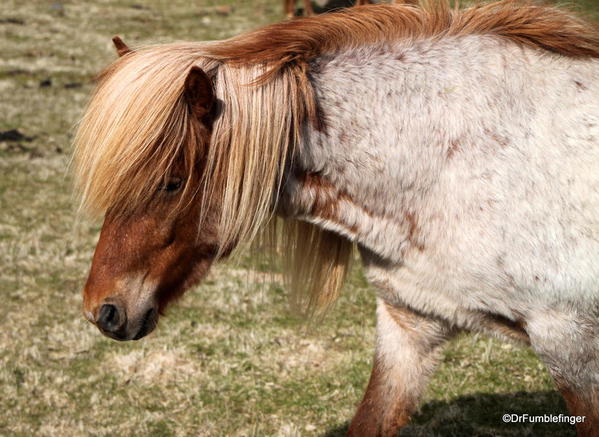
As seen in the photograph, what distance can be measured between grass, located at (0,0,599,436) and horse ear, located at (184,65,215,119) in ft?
3.18

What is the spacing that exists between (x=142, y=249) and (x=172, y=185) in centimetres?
26

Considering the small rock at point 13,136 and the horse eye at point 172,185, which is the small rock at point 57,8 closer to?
the small rock at point 13,136

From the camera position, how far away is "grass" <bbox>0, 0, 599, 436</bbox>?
4590 millimetres

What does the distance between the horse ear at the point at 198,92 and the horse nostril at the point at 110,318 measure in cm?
76

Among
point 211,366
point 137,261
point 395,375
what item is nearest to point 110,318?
point 137,261

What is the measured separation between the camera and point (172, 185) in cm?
287

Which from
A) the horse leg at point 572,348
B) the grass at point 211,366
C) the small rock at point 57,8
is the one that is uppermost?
the horse leg at point 572,348

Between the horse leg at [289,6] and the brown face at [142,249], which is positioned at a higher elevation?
the brown face at [142,249]

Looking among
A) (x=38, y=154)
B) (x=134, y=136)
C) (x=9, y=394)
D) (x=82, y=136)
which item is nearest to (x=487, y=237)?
(x=134, y=136)

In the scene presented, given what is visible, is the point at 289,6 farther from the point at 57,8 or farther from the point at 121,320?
the point at 121,320

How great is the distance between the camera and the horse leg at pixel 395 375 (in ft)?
11.1

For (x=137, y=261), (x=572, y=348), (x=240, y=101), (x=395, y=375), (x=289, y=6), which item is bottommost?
(x=289, y=6)

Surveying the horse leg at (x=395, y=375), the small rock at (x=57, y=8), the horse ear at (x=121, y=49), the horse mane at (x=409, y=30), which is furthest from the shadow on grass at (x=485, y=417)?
the small rock at (x=57, y=8)

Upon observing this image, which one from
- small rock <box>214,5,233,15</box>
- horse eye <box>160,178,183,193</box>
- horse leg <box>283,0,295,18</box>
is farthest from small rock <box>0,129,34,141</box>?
small rock <box>214,5,233,15</box>
